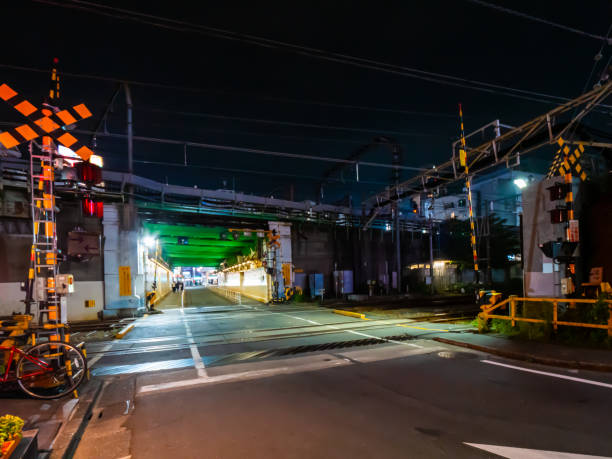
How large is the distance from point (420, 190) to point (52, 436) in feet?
66.1

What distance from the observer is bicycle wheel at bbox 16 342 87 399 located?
575 cm

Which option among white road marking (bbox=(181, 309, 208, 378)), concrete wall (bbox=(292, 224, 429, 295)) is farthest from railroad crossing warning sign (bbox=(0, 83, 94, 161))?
concrete wall (bbox=(292, 224, 429, 295))

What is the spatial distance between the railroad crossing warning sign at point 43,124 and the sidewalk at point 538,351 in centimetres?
1009

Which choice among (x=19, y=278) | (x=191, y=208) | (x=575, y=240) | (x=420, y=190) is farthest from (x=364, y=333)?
(x=19, y=278)

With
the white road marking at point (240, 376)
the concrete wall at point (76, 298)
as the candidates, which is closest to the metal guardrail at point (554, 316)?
the white road marking at point (240, 376)

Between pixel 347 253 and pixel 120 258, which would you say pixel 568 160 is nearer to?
pixel 347 253

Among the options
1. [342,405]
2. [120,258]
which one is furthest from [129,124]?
[342,405]

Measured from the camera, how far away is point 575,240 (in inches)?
404

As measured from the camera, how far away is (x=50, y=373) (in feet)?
20.1

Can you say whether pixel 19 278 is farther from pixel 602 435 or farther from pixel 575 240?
pixel 575 240

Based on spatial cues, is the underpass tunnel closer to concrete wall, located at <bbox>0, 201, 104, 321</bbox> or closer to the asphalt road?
concrete wall, located at <bbox>0, 201, 104, 321</bbox>

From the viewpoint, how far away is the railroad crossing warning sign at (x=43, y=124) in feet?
19.2

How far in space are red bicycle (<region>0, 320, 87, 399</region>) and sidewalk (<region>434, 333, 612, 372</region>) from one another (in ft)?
29.3

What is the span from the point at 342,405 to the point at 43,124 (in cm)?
731
